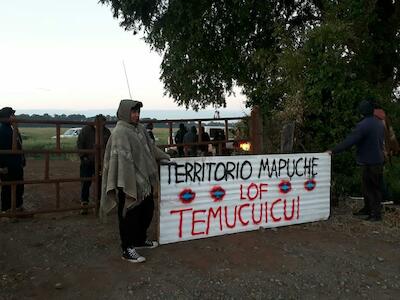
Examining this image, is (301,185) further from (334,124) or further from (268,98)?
(268,98)

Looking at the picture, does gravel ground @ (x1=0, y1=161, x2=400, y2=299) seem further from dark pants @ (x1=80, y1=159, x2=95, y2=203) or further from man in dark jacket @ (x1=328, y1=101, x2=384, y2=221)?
dark pants @ (x1=80, y1=159, x2=95, y2=203)

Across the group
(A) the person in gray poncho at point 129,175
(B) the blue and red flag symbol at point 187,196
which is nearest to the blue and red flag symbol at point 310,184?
(B) the blue and red flag symbol at point 187,196

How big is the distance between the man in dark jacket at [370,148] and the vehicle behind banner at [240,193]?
1.61ft

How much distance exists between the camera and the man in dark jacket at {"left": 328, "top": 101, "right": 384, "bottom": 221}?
6.98 meters

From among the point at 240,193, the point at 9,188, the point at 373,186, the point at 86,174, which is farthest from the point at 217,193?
the point at 9,188

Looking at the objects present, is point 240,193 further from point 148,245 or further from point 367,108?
point 367,108

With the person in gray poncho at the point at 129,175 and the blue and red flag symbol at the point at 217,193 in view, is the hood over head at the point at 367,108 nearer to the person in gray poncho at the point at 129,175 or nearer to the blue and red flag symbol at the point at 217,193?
the blue and red flag symbol at the point at 217,193

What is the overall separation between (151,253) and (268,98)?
8.72m

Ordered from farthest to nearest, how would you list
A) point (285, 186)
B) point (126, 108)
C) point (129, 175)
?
point (285, 186) → point (126, 108) → point (129, 175)

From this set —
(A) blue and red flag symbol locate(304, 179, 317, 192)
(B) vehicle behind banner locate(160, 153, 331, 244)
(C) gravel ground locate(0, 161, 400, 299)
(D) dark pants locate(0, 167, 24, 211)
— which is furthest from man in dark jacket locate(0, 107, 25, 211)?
(A) blue and red flag symbol locate(304, 179, 317, 192)

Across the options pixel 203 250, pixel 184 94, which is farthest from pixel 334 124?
pixel 184 94

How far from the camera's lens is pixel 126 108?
16.2ft

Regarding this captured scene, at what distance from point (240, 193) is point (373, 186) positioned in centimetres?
215

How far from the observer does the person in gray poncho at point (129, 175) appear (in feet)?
15.9
